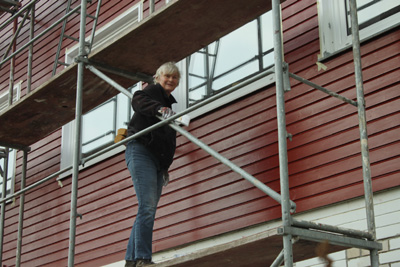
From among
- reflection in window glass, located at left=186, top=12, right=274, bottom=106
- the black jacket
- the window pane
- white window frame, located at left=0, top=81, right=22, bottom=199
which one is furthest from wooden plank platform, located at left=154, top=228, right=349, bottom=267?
white window frame, located at left=0, top=81, right=22, bottom=199

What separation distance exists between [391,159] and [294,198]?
1.09 meters

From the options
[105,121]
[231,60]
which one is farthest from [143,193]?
[105,121]

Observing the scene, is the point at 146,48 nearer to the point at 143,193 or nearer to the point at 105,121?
the point at 143,193

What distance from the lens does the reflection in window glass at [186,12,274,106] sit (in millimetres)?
8039

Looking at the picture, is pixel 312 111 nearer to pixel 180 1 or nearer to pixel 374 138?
pixel 374 138

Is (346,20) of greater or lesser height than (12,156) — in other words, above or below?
below

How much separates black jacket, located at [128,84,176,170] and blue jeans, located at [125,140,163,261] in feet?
0.23

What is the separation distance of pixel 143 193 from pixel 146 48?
5.60ft

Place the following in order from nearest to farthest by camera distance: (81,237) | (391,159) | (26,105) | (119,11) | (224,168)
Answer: (391,159) → (224,168) → (26,105) → (81,237) → (119,11)

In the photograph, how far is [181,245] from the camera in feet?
26.4

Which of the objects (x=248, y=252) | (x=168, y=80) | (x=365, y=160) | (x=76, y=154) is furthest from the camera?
(x=76, y=154)

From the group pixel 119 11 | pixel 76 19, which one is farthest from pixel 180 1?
pixel 76 19

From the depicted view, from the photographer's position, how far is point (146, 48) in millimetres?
7473

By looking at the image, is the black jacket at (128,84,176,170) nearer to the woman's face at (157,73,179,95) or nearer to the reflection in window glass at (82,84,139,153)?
the woman's face at (157,73,179,95)
